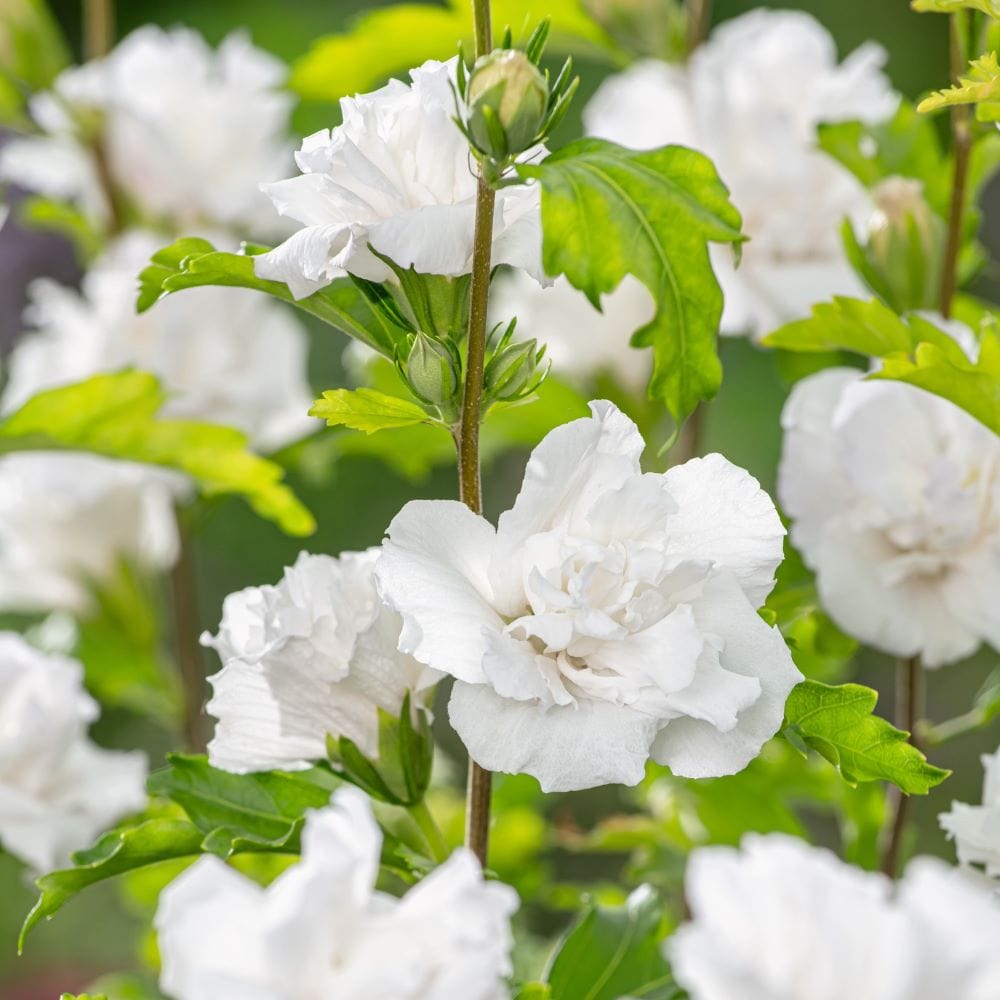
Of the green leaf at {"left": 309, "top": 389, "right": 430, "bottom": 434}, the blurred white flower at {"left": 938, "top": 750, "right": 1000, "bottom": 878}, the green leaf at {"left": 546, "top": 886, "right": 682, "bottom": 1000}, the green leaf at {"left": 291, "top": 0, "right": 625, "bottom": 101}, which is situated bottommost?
the green leaf at {"left": 546, "top": 886, "right": 682, "bottom": 1000}

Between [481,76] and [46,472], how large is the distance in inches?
21.4

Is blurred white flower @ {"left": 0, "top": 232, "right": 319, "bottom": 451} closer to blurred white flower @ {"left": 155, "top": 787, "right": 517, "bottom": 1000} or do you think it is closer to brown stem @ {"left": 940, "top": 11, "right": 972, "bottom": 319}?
brown stem @ {"left": 940, "top": 11, "right": 972, "bottom": 319}

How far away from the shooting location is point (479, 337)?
46 cm

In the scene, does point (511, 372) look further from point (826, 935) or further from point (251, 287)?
point (826, 935)

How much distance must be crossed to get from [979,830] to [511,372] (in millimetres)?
A: 211

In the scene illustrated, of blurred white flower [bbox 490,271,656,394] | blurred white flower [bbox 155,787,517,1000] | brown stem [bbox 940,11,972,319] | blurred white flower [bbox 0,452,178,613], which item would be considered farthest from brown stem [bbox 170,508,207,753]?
blurred white flower [bbox 155,787,517,1000]

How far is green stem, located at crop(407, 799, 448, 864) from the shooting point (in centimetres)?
54

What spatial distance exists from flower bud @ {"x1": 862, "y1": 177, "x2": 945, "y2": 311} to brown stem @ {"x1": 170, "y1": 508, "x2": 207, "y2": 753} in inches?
17.8

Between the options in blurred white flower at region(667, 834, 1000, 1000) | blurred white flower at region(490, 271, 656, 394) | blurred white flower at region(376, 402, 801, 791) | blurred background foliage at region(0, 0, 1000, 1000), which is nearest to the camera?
blurred white flower at region(667, 834, 1000, 1000)

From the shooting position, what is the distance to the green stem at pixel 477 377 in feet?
1.48

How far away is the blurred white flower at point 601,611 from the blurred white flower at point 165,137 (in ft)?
2.04

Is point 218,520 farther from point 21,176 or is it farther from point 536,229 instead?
point 536,229

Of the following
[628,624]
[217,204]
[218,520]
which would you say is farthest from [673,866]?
[218,520]

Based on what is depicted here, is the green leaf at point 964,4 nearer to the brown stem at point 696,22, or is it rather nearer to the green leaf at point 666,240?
the green leaf at point 666,240
